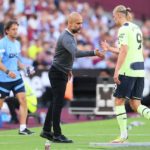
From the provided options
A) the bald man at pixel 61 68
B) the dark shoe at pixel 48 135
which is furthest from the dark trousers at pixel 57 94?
the dark shoe at pixel 48 135

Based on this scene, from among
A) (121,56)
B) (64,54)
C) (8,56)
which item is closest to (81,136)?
(8,56)

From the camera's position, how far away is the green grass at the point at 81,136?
13758 mm

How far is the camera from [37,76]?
77.9 feet

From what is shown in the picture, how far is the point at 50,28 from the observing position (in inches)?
1104

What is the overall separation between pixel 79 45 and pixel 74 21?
42.7 feet

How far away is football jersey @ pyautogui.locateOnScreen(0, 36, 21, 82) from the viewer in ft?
52.8

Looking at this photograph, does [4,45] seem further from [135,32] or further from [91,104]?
[91,104]

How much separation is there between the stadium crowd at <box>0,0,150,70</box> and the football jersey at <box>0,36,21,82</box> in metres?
7.84

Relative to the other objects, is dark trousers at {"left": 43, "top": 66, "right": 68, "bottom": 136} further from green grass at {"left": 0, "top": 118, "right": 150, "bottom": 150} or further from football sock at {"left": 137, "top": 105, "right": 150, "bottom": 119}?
football sock at {"left": 137, "top": 105, "right": 150, "bottom": 119}

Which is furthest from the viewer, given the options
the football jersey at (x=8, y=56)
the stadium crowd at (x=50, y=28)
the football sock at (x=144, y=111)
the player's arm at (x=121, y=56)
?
the stadium crowd at (x=50, y=28)

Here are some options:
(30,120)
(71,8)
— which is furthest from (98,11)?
(30,120)

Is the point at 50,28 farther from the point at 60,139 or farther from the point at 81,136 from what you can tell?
the point at 60,139

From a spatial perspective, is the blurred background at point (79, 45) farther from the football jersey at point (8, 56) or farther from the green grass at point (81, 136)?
the green grass at point (81, 136)

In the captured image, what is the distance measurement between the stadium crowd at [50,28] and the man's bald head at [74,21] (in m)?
10.1
